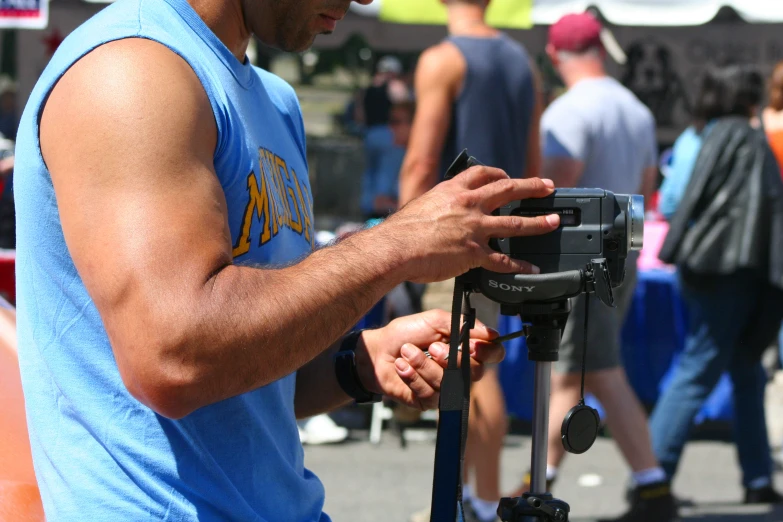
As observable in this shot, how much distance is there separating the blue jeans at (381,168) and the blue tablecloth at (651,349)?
2.35 meters

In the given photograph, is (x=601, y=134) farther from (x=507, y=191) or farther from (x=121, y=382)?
(x=121, y=382)

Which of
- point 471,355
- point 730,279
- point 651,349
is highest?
point 471,355

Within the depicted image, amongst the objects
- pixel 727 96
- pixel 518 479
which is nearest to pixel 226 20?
pixel 727 96

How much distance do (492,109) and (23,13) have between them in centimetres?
551

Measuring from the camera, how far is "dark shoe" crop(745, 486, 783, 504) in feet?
15.3

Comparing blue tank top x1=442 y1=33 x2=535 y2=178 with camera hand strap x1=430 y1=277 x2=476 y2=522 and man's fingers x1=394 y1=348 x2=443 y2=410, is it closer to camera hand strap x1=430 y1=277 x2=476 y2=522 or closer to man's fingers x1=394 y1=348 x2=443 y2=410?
man's fingers x1=394 y1=348 x2=443 y2=410

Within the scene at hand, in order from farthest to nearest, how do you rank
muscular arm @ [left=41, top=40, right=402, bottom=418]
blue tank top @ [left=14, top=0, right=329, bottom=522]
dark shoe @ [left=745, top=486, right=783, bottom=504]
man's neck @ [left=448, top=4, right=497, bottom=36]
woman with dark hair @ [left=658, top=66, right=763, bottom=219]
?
woman with dark hair @ [left=658, top=66, right=763, bottom=219] → dark shoe @ [left=745, top=486, right=783, bottom=504] → man's neck @ [left=448, top=4, right=497, bottom=36] → blue tank top @ [left=14, top=0, right=329, bottom=522] → muscular arm @ [left=41, top=40, right=402, bottom=418]

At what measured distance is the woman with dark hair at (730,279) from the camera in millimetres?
4559

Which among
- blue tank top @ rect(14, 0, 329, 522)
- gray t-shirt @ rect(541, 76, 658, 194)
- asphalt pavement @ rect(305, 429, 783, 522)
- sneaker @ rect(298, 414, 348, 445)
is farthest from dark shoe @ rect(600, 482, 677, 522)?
blue tank top @ rect(14, 0, 329, 522)

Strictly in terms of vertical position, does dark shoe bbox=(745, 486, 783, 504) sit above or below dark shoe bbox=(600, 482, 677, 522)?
below

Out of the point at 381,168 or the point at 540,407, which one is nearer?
the point at 540,407

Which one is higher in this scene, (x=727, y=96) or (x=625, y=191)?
(x=727, y=96)

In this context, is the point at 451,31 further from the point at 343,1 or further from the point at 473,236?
the point at 473,236

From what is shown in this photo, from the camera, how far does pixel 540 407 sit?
1.63 m
